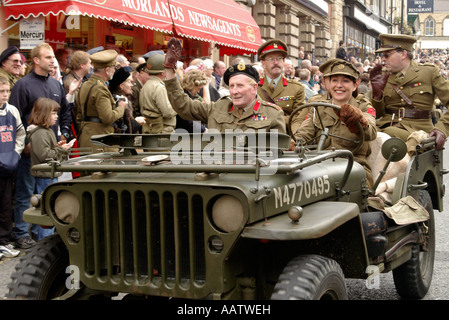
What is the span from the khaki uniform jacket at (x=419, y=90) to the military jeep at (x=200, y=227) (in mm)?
2968

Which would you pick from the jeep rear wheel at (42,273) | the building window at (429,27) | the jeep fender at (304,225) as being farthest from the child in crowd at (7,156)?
the building window at (429,27)

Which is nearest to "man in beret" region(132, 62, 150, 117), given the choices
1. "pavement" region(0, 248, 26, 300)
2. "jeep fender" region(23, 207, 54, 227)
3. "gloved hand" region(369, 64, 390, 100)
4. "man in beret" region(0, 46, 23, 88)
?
"man in beret" region(0, 46, 23, 88)

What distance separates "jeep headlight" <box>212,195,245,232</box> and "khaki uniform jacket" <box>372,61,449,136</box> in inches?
155

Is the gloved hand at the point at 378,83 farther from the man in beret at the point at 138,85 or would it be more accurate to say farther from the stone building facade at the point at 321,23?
the stone building facade at the point at 321,23

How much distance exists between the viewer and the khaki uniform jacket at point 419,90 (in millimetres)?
6613

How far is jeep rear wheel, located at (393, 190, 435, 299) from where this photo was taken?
4.93 m

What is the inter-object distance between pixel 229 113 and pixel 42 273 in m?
2.07

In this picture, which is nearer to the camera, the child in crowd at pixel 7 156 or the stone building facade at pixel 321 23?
the child in crowd at pixel 7 156

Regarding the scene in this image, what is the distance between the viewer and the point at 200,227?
127 inches

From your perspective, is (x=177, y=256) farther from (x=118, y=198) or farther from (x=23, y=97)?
(x=23, y=97)

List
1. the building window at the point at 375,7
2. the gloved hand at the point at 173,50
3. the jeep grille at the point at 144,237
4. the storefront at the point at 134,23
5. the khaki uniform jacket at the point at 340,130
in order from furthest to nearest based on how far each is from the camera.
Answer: the building window at the point at 375,7 → the storefront at the point at 134,23 → the khaki uniform jacket at the point at 340,130 → the gloved hand at the point at 173,50 → the jeep grille at the point at 144,237

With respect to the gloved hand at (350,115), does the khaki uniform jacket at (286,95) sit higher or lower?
higher

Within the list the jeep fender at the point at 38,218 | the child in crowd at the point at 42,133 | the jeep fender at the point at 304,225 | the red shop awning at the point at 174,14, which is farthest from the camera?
the red shop awning at the point at 174,14
